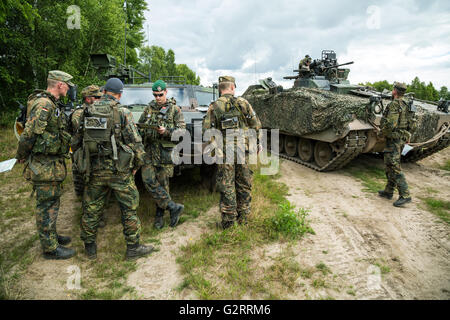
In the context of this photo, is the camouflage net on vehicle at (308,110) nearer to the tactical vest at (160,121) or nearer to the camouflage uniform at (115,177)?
the tactical vest at (160,121)

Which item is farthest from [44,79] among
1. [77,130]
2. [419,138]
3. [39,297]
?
[419,138]

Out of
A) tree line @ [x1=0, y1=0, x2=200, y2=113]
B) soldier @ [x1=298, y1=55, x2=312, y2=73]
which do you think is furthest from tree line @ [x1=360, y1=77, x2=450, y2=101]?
tree line @ [x1=0, y1=0, x2=200, y2=113]

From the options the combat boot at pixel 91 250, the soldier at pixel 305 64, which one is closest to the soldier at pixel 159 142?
the combat boot at pixel 91 250

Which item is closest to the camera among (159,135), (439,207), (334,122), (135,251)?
(135,251)

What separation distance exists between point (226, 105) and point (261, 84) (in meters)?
7.20

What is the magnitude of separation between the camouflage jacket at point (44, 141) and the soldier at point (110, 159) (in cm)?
37

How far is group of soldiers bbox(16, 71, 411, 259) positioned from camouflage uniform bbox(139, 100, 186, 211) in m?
0.01

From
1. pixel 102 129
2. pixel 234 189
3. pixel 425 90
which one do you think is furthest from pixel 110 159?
pixel 425 90

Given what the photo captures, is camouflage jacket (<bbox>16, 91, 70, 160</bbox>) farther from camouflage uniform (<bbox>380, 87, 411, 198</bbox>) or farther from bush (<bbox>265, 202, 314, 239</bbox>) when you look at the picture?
camouflage uniform (<bbox>380, 87, 411, 198</bbox>)

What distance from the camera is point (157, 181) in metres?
4.01

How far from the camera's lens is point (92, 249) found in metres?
3.36

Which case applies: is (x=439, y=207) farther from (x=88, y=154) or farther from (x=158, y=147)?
(x=88, y=154)

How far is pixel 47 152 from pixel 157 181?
4.46 feet

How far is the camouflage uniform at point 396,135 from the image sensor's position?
4.97m
